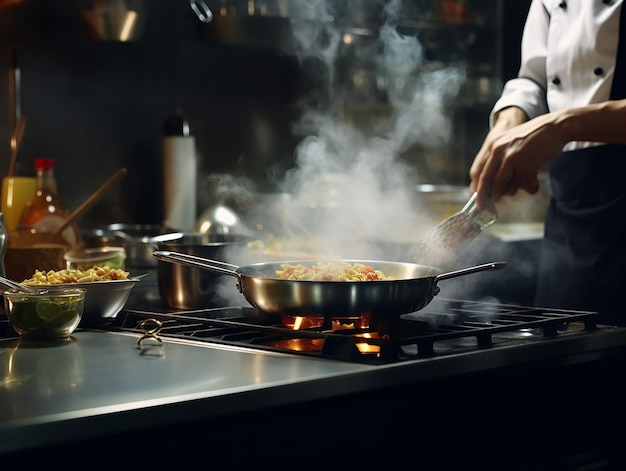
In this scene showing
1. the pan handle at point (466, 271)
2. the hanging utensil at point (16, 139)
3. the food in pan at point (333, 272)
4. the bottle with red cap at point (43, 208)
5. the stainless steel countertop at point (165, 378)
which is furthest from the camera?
the hanging utensil at point (16, 139)

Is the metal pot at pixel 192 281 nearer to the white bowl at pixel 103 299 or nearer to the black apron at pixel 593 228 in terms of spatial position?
the white bowl at pixel 103 299

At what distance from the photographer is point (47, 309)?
1.41m

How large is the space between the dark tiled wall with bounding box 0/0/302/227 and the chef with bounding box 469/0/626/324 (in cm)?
150

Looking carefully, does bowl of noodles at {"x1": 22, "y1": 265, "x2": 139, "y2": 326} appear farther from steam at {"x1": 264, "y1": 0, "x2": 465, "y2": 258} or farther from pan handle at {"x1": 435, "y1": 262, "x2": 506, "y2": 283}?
steam at {"x1": 264, "y1": 0, "x2": 465, "y2": 258}

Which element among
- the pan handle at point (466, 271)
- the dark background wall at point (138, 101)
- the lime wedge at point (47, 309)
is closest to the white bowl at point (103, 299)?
the lime wedge at point (47, 309)

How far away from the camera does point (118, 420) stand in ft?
3.10

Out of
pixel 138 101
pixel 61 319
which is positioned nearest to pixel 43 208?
pixel 138 101

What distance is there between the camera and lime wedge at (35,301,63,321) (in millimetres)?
1407

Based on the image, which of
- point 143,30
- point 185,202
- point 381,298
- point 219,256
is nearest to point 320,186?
point 185,202

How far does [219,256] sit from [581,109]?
32.2 inches

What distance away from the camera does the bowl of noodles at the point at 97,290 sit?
1.55 m

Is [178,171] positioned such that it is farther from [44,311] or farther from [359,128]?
[44,311]

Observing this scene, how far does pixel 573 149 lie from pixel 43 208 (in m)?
1.40

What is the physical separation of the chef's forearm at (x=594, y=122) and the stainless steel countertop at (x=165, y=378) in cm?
58
